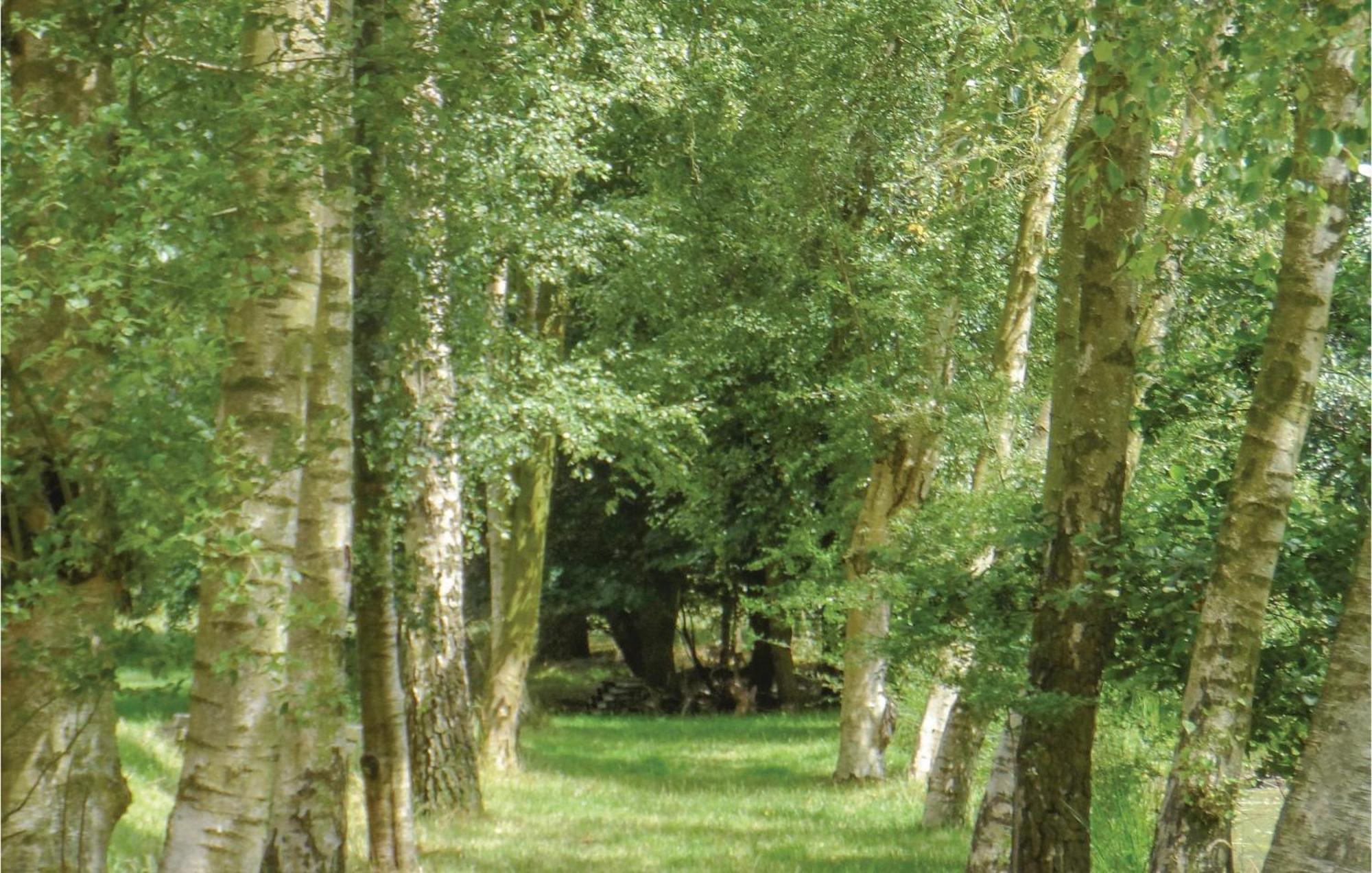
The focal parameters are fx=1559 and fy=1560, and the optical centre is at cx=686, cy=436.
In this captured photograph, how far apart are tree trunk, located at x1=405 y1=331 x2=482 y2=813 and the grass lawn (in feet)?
1.25

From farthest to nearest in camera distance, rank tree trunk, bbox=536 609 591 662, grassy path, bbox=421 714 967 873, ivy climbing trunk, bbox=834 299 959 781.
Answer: tree trunk, bbox=536 609 591 662 → ivy climbing trunk, bbox=834 299 959 781 → grassy path, bbox=421 714 967 873

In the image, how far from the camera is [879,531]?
58.3ft

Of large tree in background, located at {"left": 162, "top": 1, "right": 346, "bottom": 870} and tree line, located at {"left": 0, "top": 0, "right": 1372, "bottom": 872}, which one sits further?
large tree in background, located at {"left": 162, "top": 1, "right": 346, "bottom": 870}

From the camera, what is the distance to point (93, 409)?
588 centimetres

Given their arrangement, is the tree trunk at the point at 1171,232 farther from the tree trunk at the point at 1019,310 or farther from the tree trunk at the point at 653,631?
the tree trunk at the point at 653,631

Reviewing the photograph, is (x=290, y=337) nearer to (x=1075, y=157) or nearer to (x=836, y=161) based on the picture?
(x=1075, y=157)

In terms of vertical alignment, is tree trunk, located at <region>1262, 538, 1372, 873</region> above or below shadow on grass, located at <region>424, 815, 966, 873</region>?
above

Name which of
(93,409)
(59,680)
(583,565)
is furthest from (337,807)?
(583,565)

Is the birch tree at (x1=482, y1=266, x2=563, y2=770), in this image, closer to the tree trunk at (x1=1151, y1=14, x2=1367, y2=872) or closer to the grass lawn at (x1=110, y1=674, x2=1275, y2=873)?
the grass lawn at (x1=110, y1=674, x2=1275, y2=873)

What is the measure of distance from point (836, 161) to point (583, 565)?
15.4m

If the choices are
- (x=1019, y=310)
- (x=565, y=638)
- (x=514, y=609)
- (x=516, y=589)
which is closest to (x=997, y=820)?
(x=1019, y=310)

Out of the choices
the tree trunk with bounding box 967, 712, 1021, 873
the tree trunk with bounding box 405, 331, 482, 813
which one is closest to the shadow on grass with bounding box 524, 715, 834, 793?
the tree trunk with bounding box 405, 331, 482, 813

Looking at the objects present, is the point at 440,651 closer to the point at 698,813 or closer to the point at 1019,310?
the point at 698,813

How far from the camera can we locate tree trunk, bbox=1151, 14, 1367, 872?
7000 millimetres
